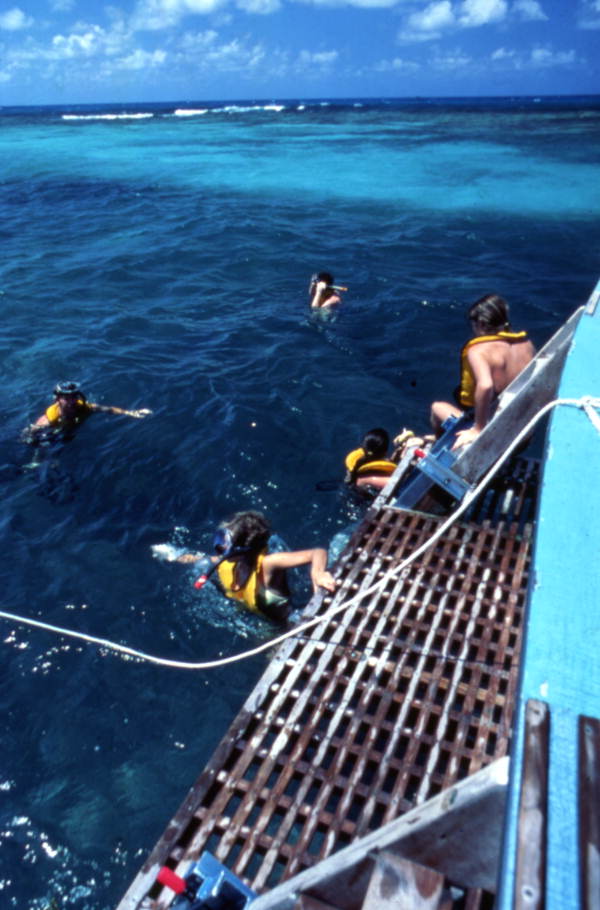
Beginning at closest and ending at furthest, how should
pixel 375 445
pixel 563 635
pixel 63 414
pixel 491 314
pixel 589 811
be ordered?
1. pixel 589 811
2. pixel 563 635
3. pixel 491 314
4. pixel 375 445
5. pixel 63 414

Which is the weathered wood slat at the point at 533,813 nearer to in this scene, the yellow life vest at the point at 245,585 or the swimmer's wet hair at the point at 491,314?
the yellow life vest at the point at 245,585

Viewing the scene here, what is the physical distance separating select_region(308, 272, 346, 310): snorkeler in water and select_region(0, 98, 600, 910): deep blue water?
1.16 feet

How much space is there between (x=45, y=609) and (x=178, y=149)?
38596 millimetres

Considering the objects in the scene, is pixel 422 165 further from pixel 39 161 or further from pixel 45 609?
pixel 45 609

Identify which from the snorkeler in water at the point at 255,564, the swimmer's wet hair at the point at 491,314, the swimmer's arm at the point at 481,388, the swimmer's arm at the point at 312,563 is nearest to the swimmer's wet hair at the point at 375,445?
the swimmer's arm at the point at 481,388

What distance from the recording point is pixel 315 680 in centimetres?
356

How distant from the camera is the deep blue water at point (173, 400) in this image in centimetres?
425

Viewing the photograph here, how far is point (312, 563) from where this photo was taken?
14.7 ft

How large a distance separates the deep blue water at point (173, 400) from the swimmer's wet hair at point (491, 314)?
2480mm

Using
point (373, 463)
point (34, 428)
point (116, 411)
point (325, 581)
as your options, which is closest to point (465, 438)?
point (373, 463)

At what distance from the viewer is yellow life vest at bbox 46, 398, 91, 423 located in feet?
25.3

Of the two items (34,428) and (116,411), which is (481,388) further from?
(34,428)

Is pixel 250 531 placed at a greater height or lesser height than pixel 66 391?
lesser

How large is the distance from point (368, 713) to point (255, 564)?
5.38 ft
